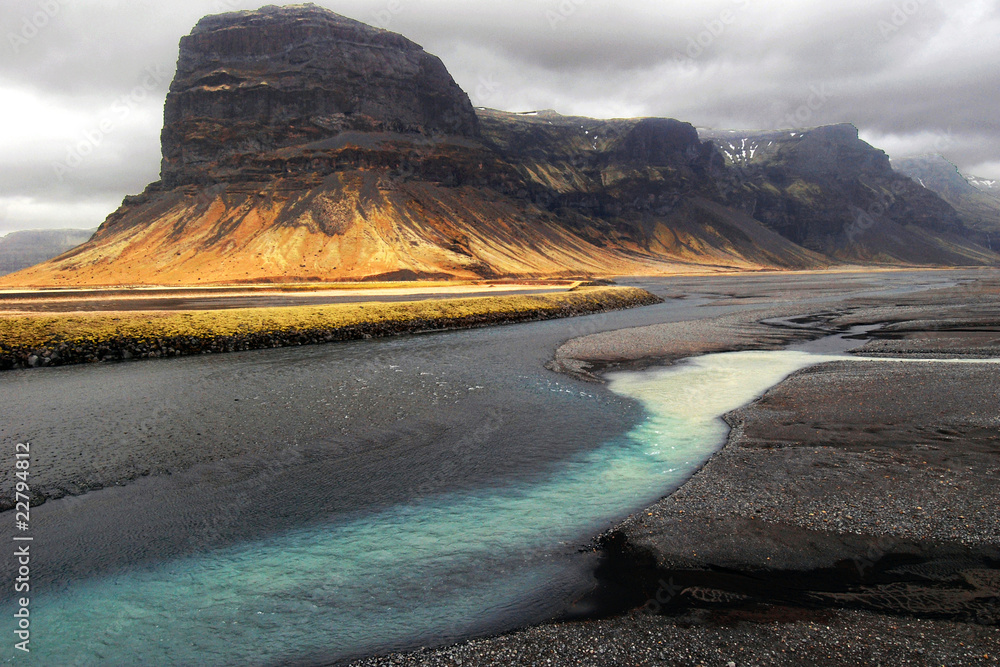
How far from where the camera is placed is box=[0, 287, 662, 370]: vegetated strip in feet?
98.3

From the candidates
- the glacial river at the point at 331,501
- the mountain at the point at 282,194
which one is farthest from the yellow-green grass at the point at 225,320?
the mountain at the point at 282,194

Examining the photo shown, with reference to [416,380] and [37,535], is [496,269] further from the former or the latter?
[37,535]

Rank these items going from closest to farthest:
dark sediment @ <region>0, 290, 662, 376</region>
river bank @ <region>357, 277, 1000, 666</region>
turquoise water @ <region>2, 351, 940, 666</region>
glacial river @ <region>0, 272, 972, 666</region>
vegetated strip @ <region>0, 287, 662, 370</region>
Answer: river bank @ <region>357, 277, 1000, 666</region> → turquoise water @ <region>2, 351, 940, 666</region> → glacial river @ <region>0, 272, 972, 666</region> → dark sediment @ <region>0, 290, 662, 376</region> → vegetated strip @ <region>0, 287, 662, 370</region>

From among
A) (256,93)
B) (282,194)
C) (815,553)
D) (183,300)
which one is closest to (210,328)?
(183,300)

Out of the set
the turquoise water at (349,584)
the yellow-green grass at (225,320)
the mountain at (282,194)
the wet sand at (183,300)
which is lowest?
the turquoise water at (349,584)

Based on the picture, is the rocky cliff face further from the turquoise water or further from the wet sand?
the turquoise water

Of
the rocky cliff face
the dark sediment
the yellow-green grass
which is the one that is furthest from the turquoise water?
the rocky cliff face

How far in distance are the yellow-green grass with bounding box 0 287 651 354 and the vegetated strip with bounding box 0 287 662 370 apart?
1.8 inches

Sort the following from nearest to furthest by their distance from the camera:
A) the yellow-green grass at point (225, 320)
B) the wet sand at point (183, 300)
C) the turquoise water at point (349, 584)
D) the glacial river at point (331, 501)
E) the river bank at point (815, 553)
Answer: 1. the river bank at point (815, 553)
2. the turquoise water at point (349, 584)
3. the glacial river at point (331, 501)
4. the yellow-green grass at point (225, 320)
5. the wet sand at point (183, 300)

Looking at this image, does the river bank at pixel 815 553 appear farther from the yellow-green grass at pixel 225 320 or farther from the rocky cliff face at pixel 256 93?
the rocky cliff face at pixel 256 93

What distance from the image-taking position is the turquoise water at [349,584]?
8.15 metres

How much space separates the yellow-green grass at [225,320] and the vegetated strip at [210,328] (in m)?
0.05

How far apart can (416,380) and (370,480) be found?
11768mm

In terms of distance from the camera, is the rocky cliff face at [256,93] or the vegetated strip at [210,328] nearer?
the vegetated strip at [210,328]
